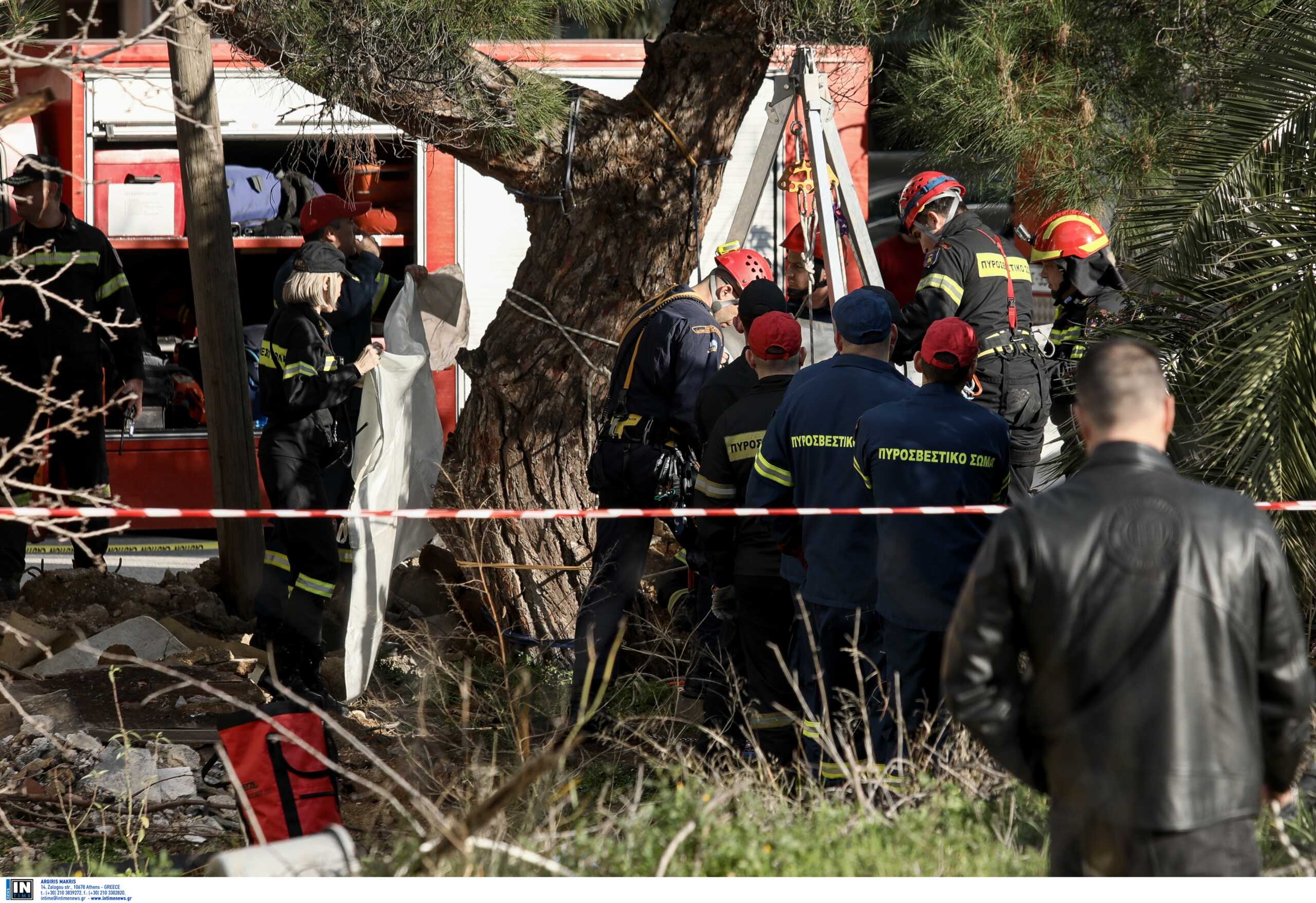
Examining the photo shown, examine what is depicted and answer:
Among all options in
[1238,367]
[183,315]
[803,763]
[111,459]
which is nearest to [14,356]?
[111,459]

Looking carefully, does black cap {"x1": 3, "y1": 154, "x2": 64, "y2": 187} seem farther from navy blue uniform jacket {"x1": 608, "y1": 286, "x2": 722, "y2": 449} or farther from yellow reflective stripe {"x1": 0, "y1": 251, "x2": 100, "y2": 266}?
navy blue uniform jacket {"x1": 608, "y1": 286, "x2": 722, "y2": 449}

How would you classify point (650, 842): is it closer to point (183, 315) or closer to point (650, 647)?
point (650, 647)

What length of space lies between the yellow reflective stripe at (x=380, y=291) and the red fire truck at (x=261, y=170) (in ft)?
6.47

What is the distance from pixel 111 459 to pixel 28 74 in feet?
7.84

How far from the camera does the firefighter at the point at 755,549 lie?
15.1ft

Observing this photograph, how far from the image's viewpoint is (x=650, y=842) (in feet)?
9.72

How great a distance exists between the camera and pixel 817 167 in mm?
6078

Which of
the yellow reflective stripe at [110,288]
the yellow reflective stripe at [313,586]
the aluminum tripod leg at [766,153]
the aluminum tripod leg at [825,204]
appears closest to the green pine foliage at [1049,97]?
the aluminum tripod leg at [766,153]

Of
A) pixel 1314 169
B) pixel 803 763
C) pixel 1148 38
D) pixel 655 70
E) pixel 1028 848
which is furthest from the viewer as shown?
pixel 1148 38

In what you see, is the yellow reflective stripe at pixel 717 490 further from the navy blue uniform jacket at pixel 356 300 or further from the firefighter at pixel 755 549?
→ the navy blue uniform jacket at pixel 356 300

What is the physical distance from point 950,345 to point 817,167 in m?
2.28

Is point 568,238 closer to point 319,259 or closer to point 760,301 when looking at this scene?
point 319,259

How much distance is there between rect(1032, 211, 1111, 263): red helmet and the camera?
6.29 m

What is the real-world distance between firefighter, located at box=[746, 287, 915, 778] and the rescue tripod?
4.36ft
